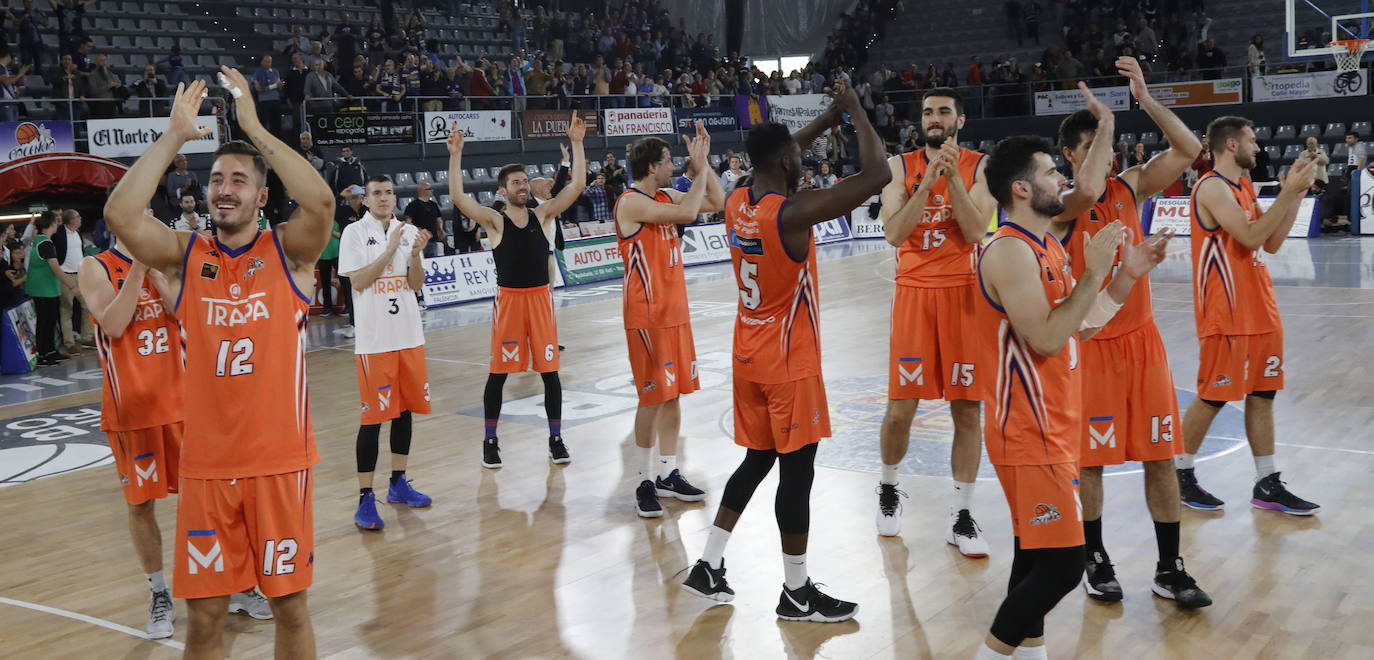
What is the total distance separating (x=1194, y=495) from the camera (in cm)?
641

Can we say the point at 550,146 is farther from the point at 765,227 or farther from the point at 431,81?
the point at 765,227

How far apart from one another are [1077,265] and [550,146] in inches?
747

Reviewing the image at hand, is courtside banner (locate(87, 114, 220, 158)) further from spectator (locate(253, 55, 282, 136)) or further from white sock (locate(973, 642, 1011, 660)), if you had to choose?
white sock (locate(973, 642, 1011, 660))

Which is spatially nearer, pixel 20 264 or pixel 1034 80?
pixel 20 264

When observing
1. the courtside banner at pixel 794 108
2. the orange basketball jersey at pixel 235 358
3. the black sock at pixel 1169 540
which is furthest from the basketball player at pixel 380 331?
the courtside banner at pixel 794 108

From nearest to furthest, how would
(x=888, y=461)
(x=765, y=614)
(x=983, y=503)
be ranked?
(x=765, y=614), (x=888, y=461), (x=983, y=503)

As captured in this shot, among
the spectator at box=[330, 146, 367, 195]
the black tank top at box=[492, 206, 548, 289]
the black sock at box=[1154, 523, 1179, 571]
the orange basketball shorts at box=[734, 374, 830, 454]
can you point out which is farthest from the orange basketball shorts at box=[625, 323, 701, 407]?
the spectator at box=[330, 146, 367, 195]

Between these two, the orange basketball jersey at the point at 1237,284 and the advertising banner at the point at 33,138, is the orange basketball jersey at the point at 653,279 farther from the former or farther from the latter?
the advertising banner at the point at 33,138

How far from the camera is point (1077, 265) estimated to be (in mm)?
5312

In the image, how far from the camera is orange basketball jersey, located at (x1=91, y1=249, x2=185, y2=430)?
17.4ft

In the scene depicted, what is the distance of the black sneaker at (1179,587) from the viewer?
16.5 ft

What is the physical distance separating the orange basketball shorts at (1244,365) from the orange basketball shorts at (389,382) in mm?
4706

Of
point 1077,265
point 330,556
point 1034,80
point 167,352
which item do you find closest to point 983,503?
point 1077,265

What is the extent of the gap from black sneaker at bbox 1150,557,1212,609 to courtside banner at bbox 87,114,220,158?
1510cm
